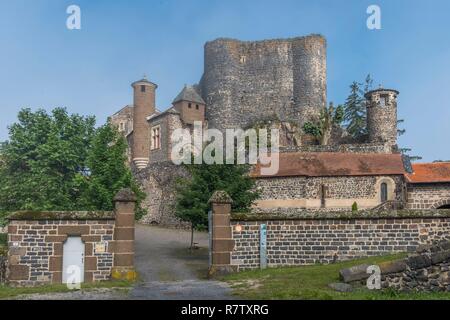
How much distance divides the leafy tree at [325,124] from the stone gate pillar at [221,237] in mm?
33973

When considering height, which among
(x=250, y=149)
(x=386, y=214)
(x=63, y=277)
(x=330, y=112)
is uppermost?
(x=330, y=112)

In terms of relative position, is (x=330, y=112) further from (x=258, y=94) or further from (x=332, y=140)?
(x=258, y=94)

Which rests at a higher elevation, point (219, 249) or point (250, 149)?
point (250, 149)

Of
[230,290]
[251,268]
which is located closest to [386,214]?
[251,268]

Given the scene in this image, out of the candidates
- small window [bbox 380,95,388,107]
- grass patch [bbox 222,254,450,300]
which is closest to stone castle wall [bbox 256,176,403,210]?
small window [bbox 380,95,388,107]

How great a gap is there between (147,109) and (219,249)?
3556cm

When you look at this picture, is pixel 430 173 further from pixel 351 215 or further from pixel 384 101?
pixel 351 215

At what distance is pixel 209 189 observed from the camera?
26.5 meters

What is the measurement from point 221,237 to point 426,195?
2145cm

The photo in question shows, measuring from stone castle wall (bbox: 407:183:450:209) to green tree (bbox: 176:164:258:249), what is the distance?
42.0 feet

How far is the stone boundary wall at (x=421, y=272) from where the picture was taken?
12641mm
